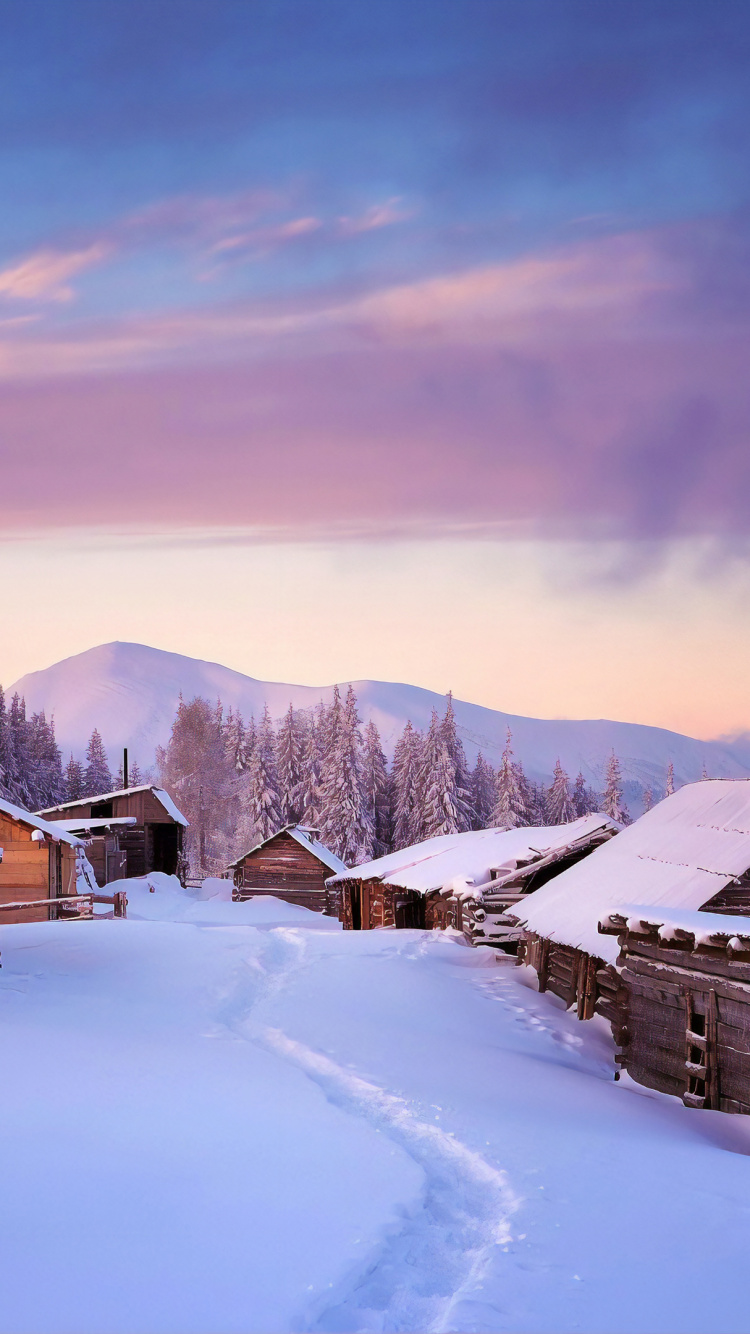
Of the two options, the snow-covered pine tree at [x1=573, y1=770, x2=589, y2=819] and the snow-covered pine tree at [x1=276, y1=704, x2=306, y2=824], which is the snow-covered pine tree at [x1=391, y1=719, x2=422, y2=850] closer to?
the snow-covered pine tree at [x1=276, y1=704, x2=306, y2=824]

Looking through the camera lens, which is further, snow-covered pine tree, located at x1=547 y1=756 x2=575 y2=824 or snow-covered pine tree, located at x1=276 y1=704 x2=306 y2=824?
snow-covered pine tree, located at x1=547 y1=756 x2=575 y2=824

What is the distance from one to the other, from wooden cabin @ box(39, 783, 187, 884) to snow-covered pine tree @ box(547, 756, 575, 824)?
30954 millimetres

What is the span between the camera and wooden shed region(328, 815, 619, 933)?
2458cm

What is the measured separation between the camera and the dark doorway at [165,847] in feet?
169

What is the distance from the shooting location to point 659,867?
17.0 metres

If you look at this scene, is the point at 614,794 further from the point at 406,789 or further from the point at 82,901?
the point at 82,901

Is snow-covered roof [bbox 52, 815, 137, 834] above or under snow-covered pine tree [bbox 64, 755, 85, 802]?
under

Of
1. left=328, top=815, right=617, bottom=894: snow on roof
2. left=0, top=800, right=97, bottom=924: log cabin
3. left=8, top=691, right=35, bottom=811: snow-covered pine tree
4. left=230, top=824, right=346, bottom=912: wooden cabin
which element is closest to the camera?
left=328, top=815, right=617, bottom=894: snow on roof

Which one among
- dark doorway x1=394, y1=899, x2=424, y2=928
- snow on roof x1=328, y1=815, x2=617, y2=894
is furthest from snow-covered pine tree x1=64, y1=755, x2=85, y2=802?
dark doorway x1=394, y1=899, x2=424, y2=928

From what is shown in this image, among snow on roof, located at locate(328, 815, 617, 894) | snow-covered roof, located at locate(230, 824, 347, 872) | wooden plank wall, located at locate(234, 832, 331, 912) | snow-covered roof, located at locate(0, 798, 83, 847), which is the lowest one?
wooden plank wall, located at locate(234, 832, 331, 912)

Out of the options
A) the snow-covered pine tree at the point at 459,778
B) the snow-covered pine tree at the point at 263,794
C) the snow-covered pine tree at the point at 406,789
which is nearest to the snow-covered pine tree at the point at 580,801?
the snow-covered pine tree at the point at 459,778

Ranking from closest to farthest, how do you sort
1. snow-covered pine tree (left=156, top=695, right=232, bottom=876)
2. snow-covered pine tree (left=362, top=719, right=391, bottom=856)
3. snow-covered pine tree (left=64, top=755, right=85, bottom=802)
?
snow-covered pine tree (left=362, top=719, right=391, bottom=856), snow-covered pine tree (left=156, top=695, right=232, bottom=876), snow-covered pine tree (left=64, top=755, right=85, bottom=802)

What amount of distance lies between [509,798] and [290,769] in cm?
1659

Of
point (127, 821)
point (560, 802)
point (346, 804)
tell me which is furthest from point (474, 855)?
point (560, 802)
